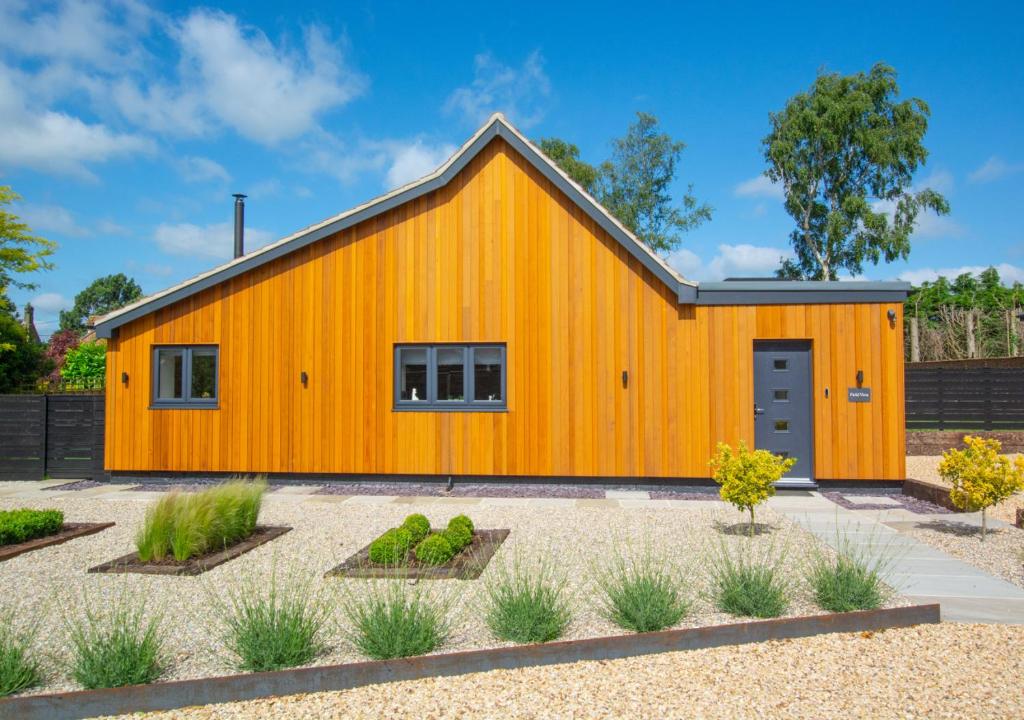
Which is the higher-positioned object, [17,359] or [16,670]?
[17,359]

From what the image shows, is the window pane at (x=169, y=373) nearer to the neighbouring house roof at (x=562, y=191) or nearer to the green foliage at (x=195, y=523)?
the neighbouring house roof at (x=562, y=191)

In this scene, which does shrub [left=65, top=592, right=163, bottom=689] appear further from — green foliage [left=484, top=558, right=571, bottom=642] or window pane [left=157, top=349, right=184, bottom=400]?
window pane [left=157, top=349, right=184, bottom=400]

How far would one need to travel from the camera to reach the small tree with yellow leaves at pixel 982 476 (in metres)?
6.52

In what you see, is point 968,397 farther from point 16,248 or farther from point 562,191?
point 16,248

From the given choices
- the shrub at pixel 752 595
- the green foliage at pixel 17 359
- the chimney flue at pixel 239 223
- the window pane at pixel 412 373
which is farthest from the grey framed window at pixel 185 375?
the shrub at pixel 752 595

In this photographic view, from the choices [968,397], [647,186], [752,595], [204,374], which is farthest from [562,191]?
[647,186]

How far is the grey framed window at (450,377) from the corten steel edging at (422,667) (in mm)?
6486

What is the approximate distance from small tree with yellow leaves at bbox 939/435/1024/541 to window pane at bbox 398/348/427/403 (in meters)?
7.20

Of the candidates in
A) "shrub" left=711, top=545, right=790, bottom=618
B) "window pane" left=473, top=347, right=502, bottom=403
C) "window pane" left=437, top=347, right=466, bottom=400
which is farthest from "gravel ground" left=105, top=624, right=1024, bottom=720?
"window pane" left=437, top=347, right=466, bottom=400

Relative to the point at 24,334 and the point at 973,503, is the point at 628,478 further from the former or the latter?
the point at 24,334

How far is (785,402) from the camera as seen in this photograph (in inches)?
394

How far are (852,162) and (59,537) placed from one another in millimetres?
28150

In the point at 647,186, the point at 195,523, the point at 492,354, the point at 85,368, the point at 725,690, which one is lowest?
the point at 725,690

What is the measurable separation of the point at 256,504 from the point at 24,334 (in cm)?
1513
